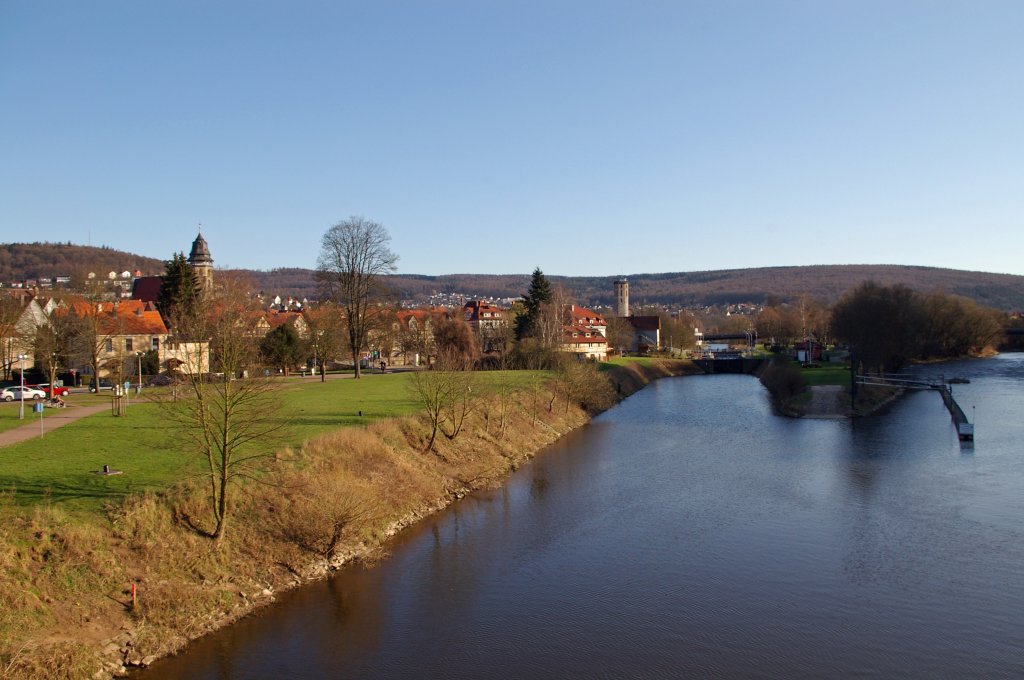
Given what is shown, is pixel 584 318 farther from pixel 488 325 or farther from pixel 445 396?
pixel 445 396

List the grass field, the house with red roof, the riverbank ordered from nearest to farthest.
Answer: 1. the riverbank
2. the grass field
3. the house with red roof

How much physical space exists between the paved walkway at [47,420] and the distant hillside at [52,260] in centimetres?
11046

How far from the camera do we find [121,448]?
2306 cm

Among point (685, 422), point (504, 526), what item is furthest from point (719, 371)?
point (504, 526)

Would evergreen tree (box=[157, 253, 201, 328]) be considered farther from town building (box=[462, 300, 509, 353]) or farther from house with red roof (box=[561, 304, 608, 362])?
house with red roof (box=[561, 304, 608, 362])

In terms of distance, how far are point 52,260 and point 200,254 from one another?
3532 inches

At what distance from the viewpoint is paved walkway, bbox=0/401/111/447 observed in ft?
79.4

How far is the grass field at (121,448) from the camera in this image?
722 inches

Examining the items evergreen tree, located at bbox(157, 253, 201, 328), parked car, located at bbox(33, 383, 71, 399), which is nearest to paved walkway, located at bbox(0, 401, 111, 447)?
parked car, located at bbox(33, 383, 71, 399)

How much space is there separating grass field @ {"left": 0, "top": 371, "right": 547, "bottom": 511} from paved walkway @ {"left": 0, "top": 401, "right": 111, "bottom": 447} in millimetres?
483

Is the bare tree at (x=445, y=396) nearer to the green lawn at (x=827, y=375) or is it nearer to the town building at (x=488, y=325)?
the town building at (x=488, y=325)

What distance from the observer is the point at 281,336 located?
52500 millimetres

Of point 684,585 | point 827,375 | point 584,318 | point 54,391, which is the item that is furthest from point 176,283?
point 584,318

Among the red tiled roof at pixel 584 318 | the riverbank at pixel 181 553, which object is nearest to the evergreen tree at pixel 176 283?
the riverbank at pixel 181 553
